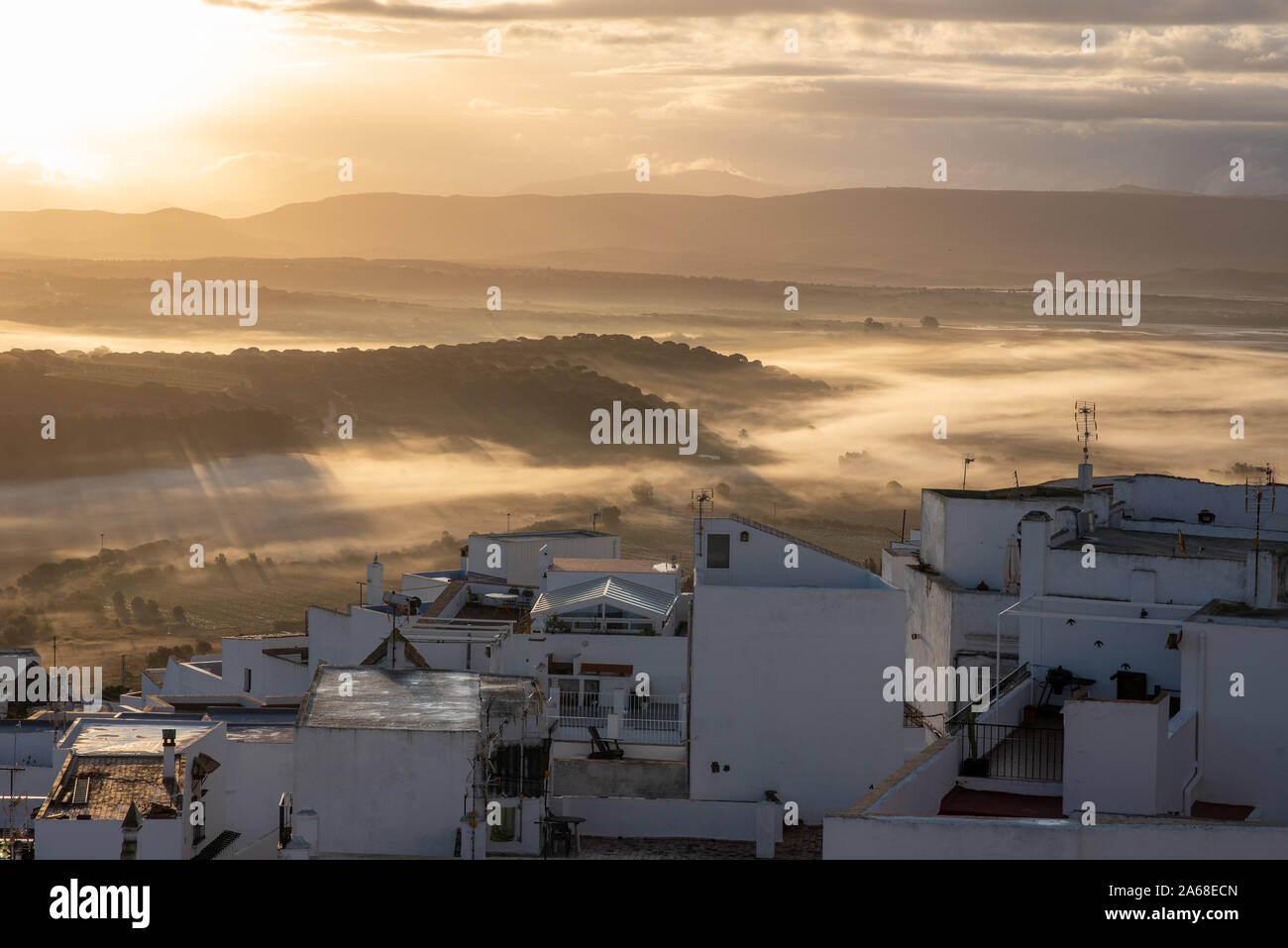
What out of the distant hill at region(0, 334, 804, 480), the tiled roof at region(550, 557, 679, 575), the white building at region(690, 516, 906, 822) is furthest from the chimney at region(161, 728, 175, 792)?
the distant hill at region(0, 334, 804, 480)

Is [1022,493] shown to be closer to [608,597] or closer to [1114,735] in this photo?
[608,597]

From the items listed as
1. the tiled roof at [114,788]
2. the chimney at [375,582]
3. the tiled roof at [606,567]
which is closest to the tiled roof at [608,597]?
the tiled roof at [606,567]

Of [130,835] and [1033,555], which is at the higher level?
[1033,555]

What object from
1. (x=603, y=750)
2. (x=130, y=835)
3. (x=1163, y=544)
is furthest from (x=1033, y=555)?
(x=130, y=835)

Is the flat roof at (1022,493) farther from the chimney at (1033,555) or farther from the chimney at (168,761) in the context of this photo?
the chimney at (168,761)
